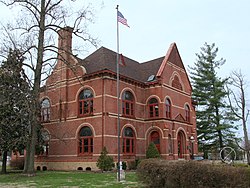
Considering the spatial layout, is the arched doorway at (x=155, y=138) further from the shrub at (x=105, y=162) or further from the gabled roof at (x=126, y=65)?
the shrub at (x=105, y=162)

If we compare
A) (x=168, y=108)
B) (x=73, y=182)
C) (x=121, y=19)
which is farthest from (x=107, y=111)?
(x=73, y=182)

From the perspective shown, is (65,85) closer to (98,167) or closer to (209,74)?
(98,167)

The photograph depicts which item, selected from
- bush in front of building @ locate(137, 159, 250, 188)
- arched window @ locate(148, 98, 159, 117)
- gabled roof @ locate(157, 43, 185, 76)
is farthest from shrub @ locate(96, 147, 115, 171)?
gabled roof @ locate(157, 43, 185, 76)

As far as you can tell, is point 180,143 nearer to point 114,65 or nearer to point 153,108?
point 153,108

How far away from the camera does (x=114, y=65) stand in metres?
32.2

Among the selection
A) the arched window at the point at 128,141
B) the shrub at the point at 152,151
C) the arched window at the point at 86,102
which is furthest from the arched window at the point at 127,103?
the shrub at the point at 152,151

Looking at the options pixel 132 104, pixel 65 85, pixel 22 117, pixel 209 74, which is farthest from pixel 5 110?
pixel 209 74

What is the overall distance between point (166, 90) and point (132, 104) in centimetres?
448

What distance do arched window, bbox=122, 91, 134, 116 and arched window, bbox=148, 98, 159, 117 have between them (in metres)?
2.45

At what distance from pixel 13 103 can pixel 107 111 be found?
28.3 ft

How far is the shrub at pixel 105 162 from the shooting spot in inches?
1013

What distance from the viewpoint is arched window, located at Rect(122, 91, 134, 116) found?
30.6 m

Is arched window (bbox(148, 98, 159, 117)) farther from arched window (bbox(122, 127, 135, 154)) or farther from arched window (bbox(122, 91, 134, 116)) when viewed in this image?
arched window (bbox(122, 127, 135, 154))

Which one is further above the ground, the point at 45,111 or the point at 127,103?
the point at 127,103
